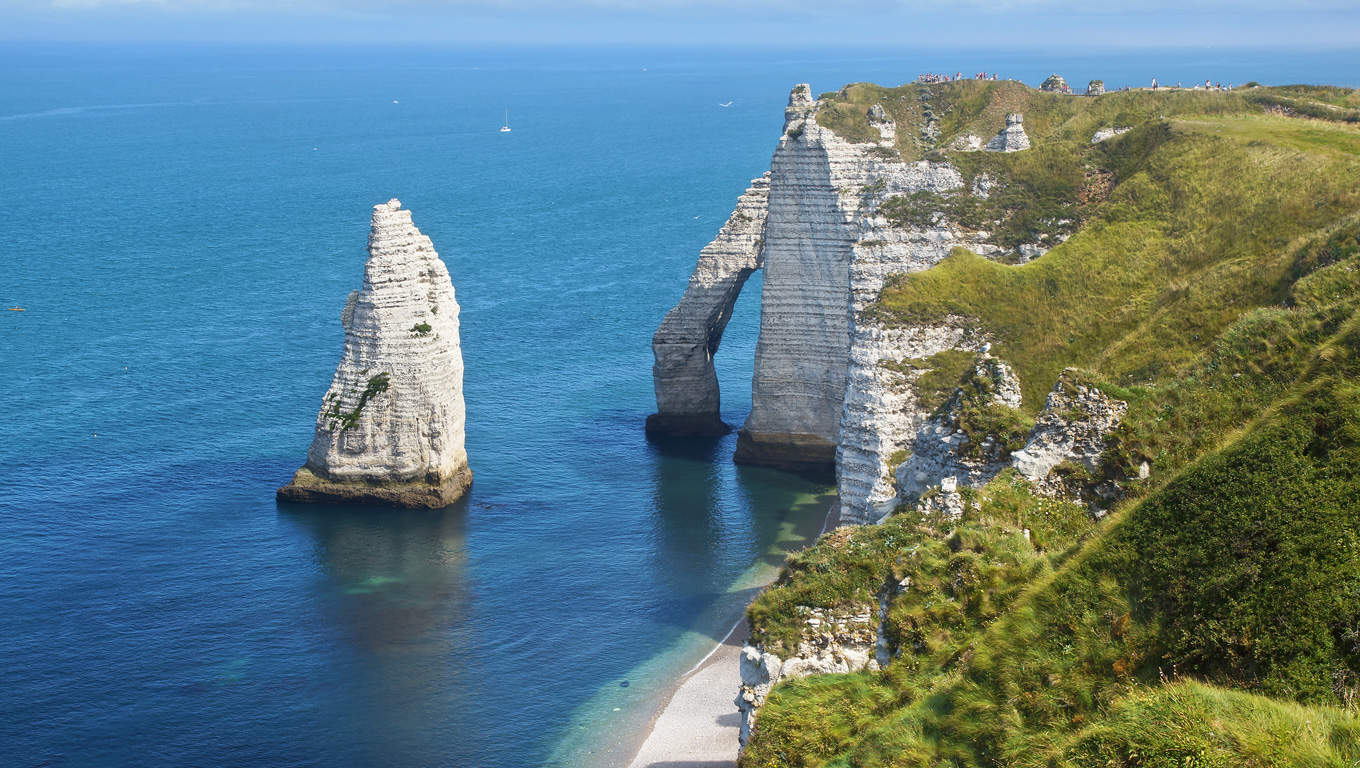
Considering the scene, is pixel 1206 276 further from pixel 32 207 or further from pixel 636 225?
pixel 32 207

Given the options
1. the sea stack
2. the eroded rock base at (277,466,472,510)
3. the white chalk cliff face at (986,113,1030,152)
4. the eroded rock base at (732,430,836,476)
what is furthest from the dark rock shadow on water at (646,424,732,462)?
the white chalk cliff face at (986,113,1030,152)

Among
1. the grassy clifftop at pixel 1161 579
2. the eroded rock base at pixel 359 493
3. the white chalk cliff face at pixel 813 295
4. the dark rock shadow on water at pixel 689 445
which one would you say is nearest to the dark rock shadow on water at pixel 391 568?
the eroded rock base at pixel 359 493

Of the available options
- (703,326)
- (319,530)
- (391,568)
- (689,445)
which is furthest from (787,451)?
(319,530)

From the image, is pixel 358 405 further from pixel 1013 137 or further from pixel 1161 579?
pixel 1161 579

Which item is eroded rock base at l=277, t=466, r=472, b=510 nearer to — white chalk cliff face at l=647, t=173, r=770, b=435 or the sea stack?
the sea stack

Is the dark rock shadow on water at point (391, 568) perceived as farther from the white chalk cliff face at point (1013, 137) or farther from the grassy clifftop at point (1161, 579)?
the white chalk cliff face at point (1013, 137)
